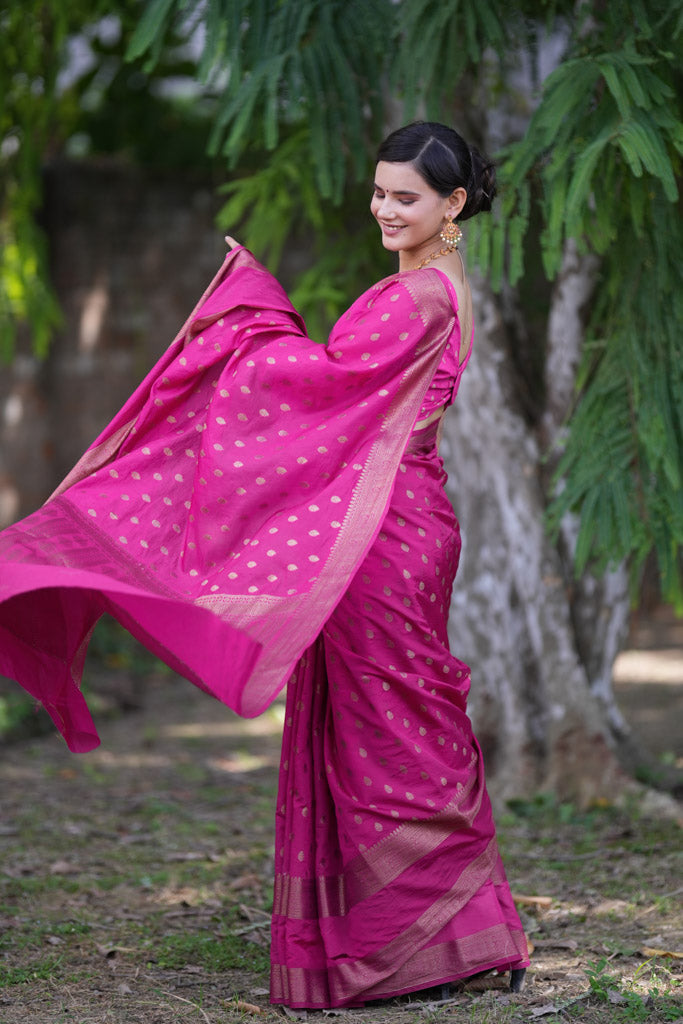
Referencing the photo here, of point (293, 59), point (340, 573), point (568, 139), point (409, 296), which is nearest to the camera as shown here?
point (340, 573)

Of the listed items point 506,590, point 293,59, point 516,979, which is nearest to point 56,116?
point 293,59

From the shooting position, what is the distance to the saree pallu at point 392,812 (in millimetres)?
2646

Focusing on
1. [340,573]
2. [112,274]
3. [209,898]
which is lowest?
[209,898]

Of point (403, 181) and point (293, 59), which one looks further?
point (293, 59)

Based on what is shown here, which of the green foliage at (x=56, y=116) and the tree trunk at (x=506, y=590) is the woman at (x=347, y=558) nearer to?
the tree trunk at (x=506, y=590)

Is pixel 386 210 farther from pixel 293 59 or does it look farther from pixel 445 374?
pixel 293 59

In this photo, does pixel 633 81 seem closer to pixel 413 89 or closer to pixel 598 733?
pixel 413 89

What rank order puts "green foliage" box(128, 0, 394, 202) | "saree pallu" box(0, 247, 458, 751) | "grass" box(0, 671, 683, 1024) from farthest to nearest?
"green foliage" box(128, 0, 394, 202) < "grass" box(0, 671, 683, 1024) < "saree pallu" box(0, 247, 458, 751)

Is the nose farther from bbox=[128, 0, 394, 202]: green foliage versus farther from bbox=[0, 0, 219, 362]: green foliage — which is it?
bbox=[0, 0, 219, 362]: green foliage

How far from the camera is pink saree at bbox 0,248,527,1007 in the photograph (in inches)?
102

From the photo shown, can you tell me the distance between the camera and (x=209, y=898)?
142 inches

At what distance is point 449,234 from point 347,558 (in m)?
0.80

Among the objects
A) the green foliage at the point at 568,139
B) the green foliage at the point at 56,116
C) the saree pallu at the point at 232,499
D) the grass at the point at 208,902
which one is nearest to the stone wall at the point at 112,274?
the green foliage at the point at 56,116

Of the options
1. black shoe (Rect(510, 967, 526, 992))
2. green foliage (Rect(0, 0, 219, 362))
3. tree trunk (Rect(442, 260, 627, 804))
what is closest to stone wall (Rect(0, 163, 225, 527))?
green foliage (Rect(0, 0, 219, 362))
